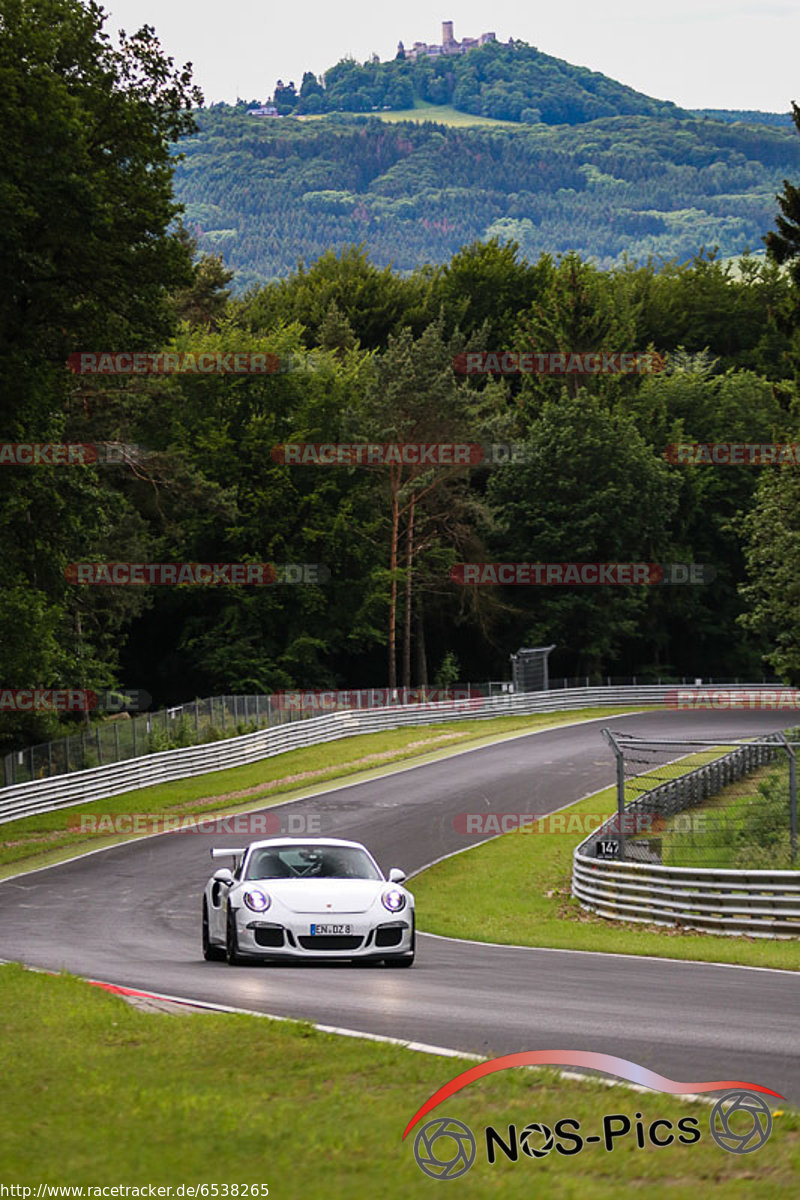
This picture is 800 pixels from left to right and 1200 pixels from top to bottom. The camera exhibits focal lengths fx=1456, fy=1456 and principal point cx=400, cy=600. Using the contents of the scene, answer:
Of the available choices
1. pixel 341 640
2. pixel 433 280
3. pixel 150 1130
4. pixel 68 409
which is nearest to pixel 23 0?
pixel 68 409

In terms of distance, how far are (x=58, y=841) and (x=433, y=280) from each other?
74.4 m

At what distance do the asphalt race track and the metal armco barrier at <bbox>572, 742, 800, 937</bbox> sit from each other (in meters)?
1.58

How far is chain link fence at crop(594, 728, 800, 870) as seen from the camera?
73.2ft

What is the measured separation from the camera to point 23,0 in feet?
99.7

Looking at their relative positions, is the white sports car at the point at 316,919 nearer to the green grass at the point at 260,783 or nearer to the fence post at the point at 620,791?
the fence post at the point at 620,791

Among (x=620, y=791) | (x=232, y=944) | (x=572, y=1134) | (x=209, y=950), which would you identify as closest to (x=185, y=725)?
(x=620, y=791)

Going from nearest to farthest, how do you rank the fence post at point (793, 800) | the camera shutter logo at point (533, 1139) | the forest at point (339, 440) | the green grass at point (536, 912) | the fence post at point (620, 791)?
the camera shutter logo at point (533, 1139) < the green grass at point (536, 912) < the fence post at point (793, 800) < the fence post at point (620, 791) < the forest at point (339, 440)

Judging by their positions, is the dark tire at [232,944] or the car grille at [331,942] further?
the dark tire at [232,944]

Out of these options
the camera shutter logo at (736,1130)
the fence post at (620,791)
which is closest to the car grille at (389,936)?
the camera shutter logo at (736,1130)

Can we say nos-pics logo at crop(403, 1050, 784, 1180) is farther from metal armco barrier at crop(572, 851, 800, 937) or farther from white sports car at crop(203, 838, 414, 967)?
metal armco barrier at crop(572, 851, 800, 937)

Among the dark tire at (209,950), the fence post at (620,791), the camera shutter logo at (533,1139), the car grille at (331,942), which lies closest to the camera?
the camera shutter logo at (533,1139)

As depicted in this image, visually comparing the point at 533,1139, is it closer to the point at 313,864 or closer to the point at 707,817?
the point at 313,864

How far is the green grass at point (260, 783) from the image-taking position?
3369 cm

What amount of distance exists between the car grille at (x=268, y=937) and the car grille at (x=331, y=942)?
0.20 metres
